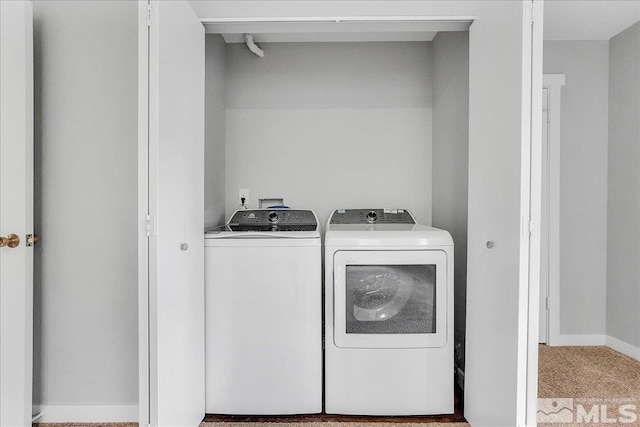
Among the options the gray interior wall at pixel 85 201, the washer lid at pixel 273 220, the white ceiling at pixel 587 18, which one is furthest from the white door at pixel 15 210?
the white ceiling at pixel 587 18

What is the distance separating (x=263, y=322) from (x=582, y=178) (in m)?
1.93

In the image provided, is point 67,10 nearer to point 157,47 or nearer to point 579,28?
point 157,47

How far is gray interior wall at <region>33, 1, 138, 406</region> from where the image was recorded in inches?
73.4

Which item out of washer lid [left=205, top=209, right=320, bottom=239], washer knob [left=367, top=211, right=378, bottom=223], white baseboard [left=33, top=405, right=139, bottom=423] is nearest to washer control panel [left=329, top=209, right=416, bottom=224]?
washer knob [left=367, top=211, right=378, bottom=223]

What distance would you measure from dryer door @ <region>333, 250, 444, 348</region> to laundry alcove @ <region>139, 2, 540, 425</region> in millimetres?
162

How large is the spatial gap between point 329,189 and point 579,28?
1.76 metres

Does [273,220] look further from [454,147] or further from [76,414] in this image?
[76,414]

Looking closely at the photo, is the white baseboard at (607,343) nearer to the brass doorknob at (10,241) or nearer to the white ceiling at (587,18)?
the white ceiling at (587,18)

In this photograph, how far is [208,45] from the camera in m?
2.30

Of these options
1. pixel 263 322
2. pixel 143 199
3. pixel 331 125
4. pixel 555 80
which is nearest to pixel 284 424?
pixel 263 322

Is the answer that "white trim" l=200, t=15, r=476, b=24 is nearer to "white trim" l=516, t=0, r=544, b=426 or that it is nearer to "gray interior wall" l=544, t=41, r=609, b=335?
"white trim" l=516, t=0, r=544, b=426

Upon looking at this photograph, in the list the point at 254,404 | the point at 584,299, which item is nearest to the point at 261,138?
the point at 254,404

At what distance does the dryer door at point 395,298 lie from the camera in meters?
1.89

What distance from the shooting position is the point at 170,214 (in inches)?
58.8
